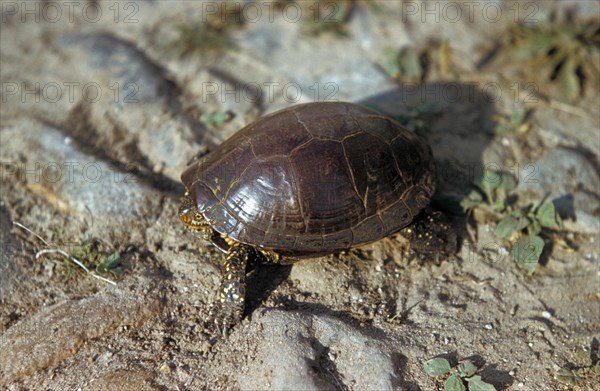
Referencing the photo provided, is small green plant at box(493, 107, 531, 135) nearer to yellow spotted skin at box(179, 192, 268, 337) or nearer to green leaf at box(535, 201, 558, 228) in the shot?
green leaf at box(535, 201, 558, 228)

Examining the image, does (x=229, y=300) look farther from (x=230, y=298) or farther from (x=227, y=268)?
(x=227, y=268)

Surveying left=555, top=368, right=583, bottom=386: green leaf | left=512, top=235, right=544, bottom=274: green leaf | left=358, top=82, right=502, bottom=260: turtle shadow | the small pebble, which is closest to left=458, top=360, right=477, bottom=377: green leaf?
left=555, top=368, right=583, bottom=386: green leaf

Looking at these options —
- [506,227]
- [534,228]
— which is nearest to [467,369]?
[506,227]

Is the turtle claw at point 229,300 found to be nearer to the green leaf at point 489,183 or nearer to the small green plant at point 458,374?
the small green plant at point 458,374

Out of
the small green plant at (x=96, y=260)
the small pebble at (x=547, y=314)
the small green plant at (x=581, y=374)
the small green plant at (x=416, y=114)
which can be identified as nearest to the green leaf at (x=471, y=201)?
the small green plant at (x=416, y=114)

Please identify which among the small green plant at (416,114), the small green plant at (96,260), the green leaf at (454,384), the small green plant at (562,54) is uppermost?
the small green plant at (562,54)

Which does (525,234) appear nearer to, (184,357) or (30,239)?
(184,357)
